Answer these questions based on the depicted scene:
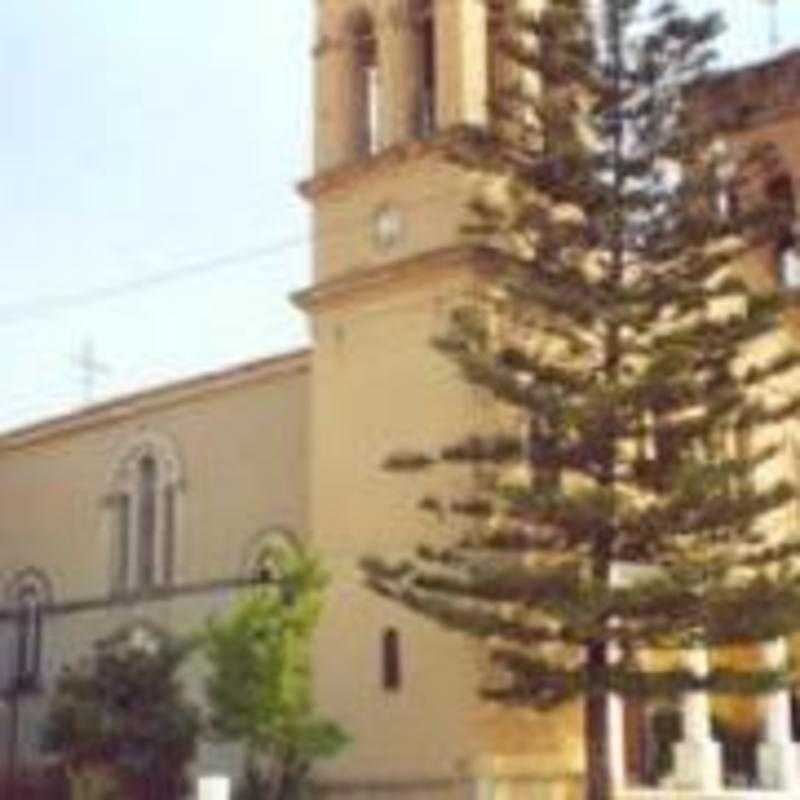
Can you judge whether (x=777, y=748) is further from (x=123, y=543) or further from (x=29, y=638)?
(x=29, y=638)

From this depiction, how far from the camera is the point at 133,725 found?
3064cm

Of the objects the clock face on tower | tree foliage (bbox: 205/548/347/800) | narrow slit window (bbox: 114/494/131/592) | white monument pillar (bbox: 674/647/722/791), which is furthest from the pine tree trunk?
narrow slit window (bbox: 114/494/131/592)

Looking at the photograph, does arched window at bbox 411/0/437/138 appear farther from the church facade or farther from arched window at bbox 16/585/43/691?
arched window at bbox 16/585/43/691

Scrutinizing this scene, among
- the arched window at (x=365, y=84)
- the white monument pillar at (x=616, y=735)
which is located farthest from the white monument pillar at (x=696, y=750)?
Answer: the arched window at (x=365, y=84)

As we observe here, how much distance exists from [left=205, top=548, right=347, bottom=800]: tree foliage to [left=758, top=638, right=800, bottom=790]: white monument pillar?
23.6ft

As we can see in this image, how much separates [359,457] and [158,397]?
20.8 ft

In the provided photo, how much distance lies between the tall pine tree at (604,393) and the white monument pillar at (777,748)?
3985mm

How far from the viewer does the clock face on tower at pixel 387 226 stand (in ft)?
102

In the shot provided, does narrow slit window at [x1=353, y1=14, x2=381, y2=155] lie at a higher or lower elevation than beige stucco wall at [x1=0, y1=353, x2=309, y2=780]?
higher

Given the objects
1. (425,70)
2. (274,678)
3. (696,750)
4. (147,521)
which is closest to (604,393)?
(274,678)

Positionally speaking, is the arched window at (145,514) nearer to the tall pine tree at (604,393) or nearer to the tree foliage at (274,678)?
the tree foliage at (274,678)

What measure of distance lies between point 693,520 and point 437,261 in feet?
19.5

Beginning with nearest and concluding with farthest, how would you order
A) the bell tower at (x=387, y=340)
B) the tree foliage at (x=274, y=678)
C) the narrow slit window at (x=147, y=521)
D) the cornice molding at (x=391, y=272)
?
the tree foliage at (x=274, y=678), the bell tower at (x=387, y=340), the cornice molding at (x=391, y=272), the narrow slit window at (x=147, y=521)

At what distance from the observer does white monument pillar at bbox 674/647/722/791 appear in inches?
1174
